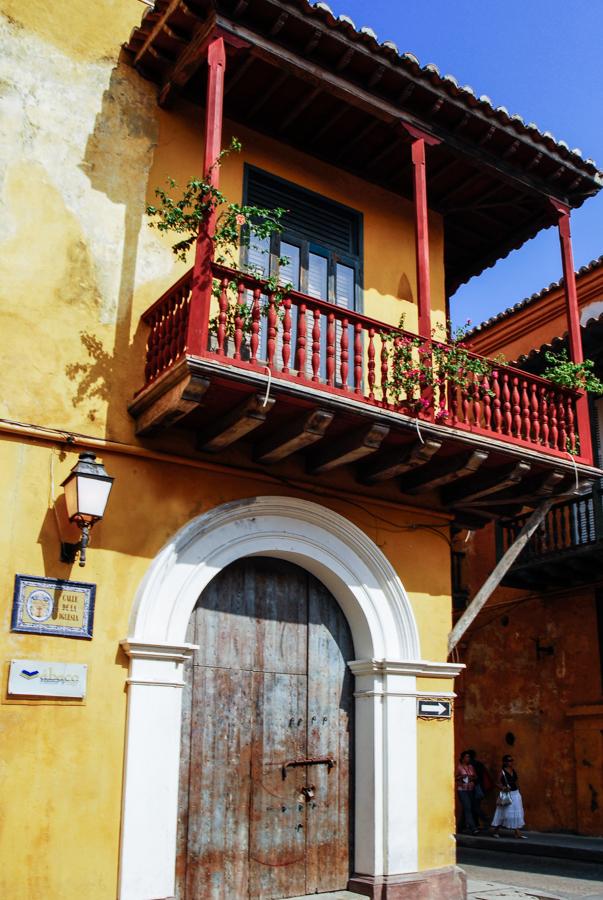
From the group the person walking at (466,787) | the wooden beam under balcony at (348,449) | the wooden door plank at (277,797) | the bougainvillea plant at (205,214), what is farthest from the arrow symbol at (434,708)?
the person walking at (466,787)

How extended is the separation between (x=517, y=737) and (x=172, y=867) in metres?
10.9

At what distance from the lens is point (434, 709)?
335 inches

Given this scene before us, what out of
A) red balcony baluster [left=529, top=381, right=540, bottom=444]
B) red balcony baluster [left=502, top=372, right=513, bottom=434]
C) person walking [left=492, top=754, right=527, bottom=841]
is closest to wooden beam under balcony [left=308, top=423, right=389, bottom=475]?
red balcony baluster [left=502, top=372, right=513, bottom=434]

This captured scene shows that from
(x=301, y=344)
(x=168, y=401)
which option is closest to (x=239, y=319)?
(x=301, y=344)

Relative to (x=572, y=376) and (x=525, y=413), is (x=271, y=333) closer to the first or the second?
(x=525, y=413)

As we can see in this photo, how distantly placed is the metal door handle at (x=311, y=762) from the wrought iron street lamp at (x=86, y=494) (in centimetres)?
261

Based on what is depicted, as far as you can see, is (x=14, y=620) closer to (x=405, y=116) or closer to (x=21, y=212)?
(x=21, y=212)

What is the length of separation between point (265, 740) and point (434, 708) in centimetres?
172

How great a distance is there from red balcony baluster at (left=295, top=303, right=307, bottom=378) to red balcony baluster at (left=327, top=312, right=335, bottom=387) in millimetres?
221

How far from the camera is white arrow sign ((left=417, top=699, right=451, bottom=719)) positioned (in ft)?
27.6

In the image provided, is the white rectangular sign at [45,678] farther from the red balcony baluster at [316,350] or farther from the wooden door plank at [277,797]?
the red balcony baluster at [316,350]

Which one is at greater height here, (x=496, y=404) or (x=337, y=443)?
(x=496, y=404)

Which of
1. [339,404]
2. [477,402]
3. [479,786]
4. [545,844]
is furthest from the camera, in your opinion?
[479,786]

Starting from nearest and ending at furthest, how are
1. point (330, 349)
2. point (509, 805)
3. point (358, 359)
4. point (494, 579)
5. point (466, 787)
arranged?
point (330, 349) < point (358, 359) < point (494, 579) < point (509, 805) < point (466, 787)
